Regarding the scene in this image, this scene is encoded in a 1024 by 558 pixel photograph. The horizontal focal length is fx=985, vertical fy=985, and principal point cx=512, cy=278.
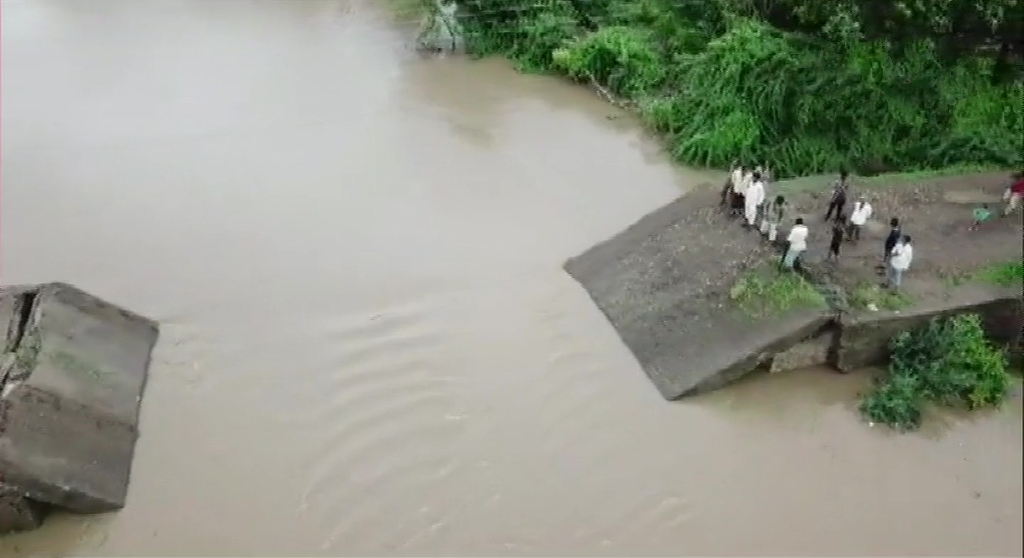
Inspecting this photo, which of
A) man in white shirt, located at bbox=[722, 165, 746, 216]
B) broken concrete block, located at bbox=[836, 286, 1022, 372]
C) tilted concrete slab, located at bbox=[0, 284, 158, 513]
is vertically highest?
man in white shirt, located at bbox=[722, 165, 746, 216]

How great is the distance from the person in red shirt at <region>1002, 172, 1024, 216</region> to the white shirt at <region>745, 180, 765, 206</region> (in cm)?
261

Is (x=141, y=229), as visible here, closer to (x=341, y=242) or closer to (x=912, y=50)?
(x=341, y=242)

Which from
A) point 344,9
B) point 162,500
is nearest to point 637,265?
point 162,500

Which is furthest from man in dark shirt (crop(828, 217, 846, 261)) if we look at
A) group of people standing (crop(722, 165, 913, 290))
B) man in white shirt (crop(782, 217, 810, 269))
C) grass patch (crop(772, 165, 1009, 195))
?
grass patch (crop(772, 165, 1009, 195))

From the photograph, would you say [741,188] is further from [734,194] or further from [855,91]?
[855,91]

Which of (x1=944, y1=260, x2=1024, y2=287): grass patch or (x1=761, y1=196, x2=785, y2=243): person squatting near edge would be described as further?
(x1=761, y1=196, x2=785, y2=243): person squatting near edge

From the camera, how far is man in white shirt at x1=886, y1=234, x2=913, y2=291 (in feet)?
29.7

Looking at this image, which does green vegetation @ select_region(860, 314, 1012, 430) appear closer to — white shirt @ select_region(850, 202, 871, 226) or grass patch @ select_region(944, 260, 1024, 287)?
grass patch @ select_region(944, 260, 1024, 287)

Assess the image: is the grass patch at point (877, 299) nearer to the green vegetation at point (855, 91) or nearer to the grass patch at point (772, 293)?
the grass patch at point (772, 293)

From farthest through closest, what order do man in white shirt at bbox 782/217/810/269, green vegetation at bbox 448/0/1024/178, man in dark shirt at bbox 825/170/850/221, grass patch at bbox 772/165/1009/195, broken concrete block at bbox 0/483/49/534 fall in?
green vegetation at bbox 448/0/1024/178, grass patch at bbox 772/165/1009/195, man in dark shirt at bbox 825/170/850/221, man in white shirt at bbox 782/217/810/269, broken concrete block at bbox 0/483/49/534

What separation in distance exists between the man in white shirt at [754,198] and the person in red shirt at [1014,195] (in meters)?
2.59

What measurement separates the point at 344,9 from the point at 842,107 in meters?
9.36

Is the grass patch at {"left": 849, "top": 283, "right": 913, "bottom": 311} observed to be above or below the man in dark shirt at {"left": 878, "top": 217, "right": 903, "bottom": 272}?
below

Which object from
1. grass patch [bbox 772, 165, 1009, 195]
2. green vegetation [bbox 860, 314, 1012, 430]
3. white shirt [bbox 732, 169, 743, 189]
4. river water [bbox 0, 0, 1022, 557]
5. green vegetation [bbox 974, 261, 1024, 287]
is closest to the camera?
river water [bbox 0, 0, 1022, 557]
